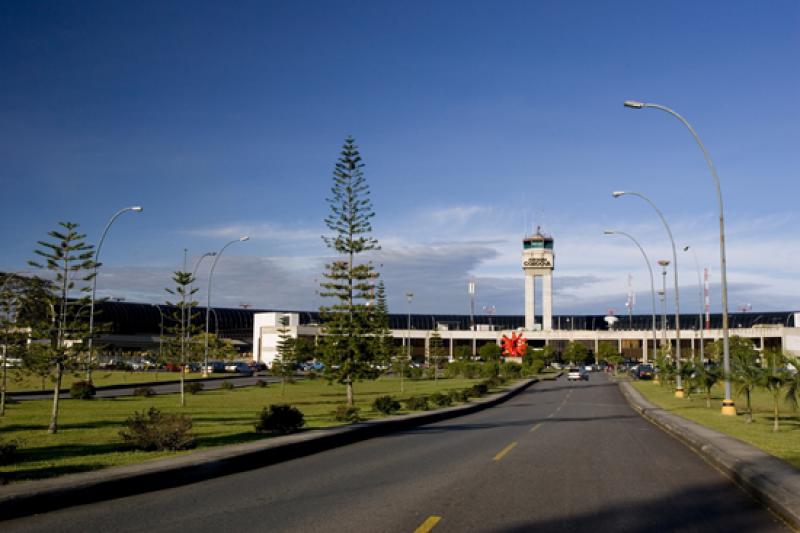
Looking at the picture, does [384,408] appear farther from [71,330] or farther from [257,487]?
[257,487]

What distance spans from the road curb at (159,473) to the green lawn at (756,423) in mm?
8989

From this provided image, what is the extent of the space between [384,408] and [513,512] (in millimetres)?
16136

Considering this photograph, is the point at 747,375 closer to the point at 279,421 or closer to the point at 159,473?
the point at 279,421

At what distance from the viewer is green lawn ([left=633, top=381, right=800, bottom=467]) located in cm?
1432

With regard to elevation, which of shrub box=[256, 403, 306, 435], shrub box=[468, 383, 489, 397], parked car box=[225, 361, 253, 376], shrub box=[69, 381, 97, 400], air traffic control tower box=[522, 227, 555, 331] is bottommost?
parked car box=[225, 361, 253, 376]

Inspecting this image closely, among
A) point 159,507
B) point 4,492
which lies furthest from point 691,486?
point 4,492

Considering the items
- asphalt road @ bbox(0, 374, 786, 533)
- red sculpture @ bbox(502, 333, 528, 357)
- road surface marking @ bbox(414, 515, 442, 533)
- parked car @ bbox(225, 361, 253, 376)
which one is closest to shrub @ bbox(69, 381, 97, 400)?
asphalt road @ bbox(0, 374, 786, 533)

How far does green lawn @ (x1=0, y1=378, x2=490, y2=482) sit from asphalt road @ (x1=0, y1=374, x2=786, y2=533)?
2.38 meters

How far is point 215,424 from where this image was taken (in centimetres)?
2020

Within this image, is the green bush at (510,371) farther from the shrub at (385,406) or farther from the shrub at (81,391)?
the shrub at (385,406)

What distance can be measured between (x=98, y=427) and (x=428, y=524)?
1431 cm

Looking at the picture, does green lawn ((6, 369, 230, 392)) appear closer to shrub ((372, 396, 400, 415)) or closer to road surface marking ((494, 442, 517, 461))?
shrub ((372, 396, 400, 415))

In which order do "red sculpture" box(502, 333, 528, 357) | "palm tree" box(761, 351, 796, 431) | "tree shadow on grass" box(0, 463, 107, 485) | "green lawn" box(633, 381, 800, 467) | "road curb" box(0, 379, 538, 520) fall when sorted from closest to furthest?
"road curb" box(0, 379, 538, 520) → "tree shadow on grass" box(0, 463, 107, 485) → "green lawn" box(633, 381, 800, 467) → "palm tree" box(761, 351, 796, 431) → "red sculpture" box(502, 333, 528, 357)

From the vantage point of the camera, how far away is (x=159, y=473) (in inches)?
407
